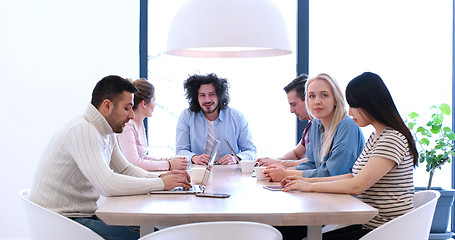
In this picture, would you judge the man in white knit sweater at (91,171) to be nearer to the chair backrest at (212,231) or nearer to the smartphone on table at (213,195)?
the smartphone on table at (213,195)

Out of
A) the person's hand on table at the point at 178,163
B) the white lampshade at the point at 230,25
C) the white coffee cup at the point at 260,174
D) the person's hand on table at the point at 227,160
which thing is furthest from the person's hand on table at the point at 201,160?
the white lampshade at the point at 230,25

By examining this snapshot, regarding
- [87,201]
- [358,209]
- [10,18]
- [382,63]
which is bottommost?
[87,201]

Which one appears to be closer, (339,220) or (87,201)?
(339,220)

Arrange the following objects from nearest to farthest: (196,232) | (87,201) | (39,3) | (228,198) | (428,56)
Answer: (196,232), (228,198), (87,201), (39,3), (428,56)

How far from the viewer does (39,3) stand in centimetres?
487

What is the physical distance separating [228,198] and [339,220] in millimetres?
510

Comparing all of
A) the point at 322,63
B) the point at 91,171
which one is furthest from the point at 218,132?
the point at 91,171

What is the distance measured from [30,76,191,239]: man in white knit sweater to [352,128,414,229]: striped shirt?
861mm

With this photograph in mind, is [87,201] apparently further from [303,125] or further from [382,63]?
[382,63]

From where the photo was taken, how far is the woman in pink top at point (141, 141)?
3.65m

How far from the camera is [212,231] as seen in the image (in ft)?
5.76

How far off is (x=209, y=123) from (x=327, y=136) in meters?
1.59

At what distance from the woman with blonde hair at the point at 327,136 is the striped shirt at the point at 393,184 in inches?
14.1

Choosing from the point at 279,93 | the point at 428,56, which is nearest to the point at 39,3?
the point at 279,93
